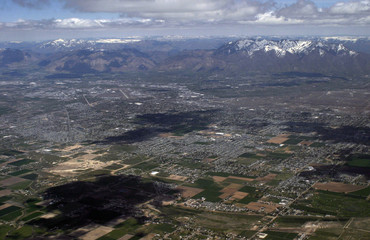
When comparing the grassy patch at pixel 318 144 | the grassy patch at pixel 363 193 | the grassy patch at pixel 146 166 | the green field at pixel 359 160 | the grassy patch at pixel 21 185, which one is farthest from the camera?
the grassy patch at pixel 318 144

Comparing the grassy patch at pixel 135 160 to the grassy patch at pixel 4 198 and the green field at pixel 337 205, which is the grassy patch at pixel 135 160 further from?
the green field at pixel 337 205

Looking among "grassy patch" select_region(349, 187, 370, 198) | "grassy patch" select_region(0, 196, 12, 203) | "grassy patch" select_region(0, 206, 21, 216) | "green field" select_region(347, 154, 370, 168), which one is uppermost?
"green field" select_region(347, 154, 370, 168)

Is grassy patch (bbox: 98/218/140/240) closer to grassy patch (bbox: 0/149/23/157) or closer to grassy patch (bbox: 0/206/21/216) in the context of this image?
grassy patch (bbox: 0/206/21/216)

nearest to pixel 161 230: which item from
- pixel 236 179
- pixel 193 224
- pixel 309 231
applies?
pixel 193 224

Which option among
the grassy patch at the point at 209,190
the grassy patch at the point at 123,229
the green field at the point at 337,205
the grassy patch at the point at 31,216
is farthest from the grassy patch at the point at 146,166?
the green field at the point at 337,205

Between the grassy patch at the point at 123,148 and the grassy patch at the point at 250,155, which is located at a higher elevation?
the grassy patch at the point at 250,155

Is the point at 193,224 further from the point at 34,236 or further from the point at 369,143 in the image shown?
the point at 369,143

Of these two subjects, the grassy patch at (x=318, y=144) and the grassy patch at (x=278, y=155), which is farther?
the grassy patch at (x=318, y=144)

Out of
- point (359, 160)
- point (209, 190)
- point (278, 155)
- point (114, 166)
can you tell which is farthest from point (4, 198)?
point (359, 160)

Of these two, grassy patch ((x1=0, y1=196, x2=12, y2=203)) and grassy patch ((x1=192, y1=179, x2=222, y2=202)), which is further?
grassy patch ((x1=0, y1=196, x2=12, y2=203))

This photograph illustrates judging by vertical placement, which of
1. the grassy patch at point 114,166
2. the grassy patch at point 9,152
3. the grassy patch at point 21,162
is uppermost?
the grassy patch at point 114,166

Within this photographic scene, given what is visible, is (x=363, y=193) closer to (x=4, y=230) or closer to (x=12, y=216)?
(x=4, y=230)

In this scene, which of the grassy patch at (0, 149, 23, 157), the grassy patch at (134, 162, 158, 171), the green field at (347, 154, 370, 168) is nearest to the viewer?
the green field at (347, 154, 370, 168)

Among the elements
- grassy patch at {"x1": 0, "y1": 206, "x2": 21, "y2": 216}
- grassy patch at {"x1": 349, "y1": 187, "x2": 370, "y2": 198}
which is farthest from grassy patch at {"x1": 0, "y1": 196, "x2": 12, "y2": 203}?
grassy patch at {"x1": 349, "y1": 187, "x2": 370, "y2": 198}
